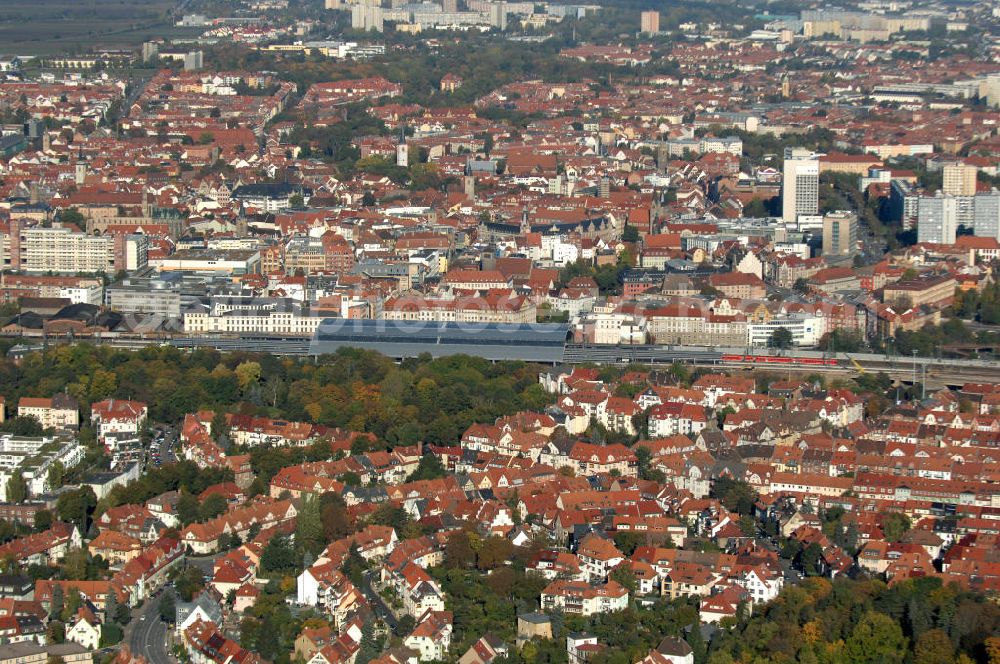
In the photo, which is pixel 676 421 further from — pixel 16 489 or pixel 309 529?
pixel 16 489

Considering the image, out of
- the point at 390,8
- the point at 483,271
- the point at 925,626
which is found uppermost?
the point at 390,8

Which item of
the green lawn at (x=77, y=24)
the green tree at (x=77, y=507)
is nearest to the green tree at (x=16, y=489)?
the green tree at (x=77, y=507)

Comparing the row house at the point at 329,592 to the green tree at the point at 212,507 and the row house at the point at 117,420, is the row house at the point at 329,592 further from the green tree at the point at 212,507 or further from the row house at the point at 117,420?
the row house at the point at 117,420

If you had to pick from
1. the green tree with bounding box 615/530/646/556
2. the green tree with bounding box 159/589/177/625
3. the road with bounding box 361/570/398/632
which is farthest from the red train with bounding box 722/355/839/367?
the green tree with bounding box 159/589/177/625

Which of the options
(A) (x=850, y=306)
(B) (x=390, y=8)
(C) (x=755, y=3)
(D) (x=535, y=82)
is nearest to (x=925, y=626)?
(A) (x=850, y=306)

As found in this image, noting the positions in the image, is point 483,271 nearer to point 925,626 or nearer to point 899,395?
point 899,395

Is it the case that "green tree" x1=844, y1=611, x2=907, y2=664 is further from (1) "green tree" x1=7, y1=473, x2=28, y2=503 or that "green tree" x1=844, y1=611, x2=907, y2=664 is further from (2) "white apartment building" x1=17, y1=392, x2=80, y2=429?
(2) "white apartment building" x1=17, y1=392, x2=80, y2=429
